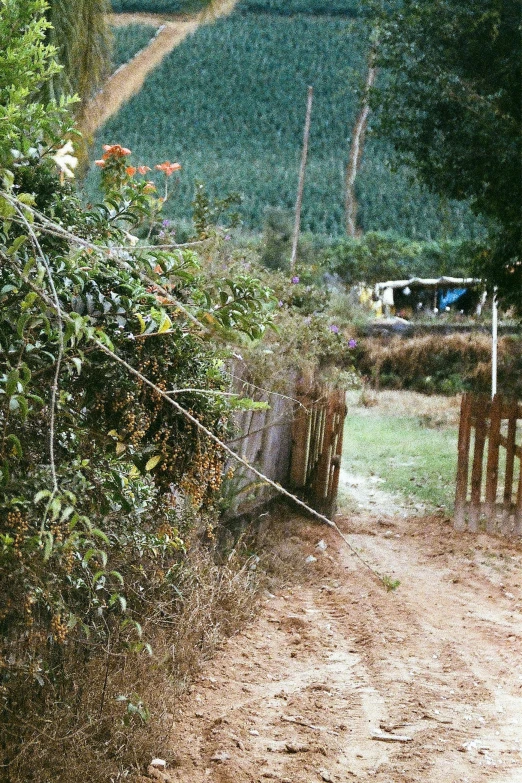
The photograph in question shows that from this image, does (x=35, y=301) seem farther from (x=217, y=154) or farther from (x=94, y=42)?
(x=217, y=154)

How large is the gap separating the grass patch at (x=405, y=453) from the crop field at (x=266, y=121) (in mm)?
8422

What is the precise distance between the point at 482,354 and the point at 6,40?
1722cm

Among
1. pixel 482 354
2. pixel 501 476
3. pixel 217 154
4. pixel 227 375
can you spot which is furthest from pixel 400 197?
pixel 227 375

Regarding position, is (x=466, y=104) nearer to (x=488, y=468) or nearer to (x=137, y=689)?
(x=488, y=468)

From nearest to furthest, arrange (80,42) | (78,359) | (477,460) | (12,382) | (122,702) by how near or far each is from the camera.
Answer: (12,382)
(78,359)
(122,702)
(80,42)
(477,460)

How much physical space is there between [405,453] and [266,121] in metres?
16.6

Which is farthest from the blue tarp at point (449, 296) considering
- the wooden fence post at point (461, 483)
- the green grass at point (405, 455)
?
the wooden fence post at point (461, 483)

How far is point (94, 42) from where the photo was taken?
711 centimetres

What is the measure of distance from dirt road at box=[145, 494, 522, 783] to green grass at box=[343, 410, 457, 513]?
2772mm

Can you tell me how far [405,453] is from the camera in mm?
12336

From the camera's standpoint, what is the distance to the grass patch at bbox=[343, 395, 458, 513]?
34.0 feet

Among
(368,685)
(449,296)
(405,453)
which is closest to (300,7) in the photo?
(449,296)

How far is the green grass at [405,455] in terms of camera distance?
1033cm

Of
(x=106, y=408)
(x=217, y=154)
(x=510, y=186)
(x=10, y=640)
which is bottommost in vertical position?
(x=10, y=640)
